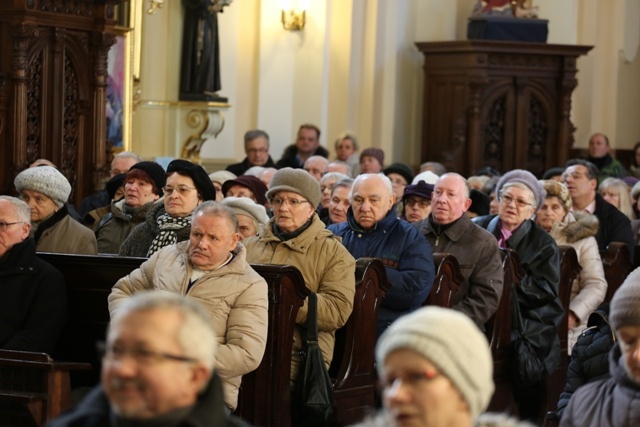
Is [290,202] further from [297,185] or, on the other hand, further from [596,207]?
[596,207]

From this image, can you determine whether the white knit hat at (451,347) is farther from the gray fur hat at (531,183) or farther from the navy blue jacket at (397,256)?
the gray fur hat at (531,183)

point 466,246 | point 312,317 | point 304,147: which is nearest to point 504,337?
point 466,246

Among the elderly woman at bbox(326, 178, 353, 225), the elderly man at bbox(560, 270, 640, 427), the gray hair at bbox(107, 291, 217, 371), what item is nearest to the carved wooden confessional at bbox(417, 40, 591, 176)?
the elderly woman at bbox(326, 178, 353, 225)

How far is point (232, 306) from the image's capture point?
19.3ft

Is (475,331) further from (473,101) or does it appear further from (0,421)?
(473,101)

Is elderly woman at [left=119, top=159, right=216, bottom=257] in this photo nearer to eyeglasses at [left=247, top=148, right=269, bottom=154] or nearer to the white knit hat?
the white knit hat

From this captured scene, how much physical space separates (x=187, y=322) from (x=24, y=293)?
3697mm

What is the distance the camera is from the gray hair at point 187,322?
288 cm

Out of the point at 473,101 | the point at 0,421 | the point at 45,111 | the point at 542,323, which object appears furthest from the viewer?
the point at 473,101

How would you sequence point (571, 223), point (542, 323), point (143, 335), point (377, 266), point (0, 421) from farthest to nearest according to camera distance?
point (571, 223) → point (542, 323) → point (377, 266) → point (0, 421) → point (143, 335)

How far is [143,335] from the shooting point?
2.84m

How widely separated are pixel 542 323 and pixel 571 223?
1242 mm

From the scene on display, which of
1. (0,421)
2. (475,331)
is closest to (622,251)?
(0,421)

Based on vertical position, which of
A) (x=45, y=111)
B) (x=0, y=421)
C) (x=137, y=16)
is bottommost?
(x=0, y=421)
